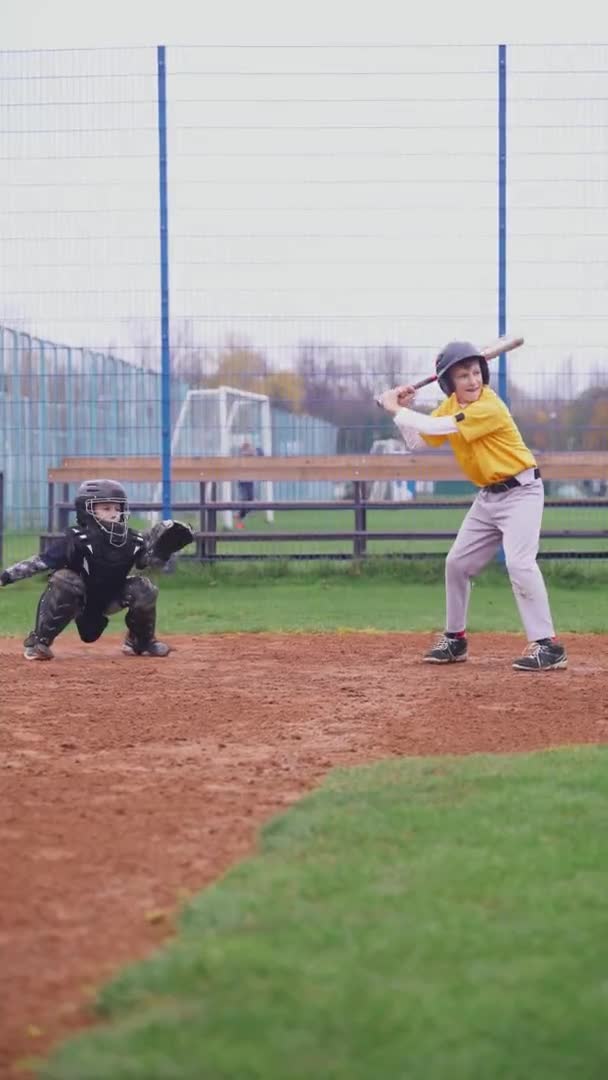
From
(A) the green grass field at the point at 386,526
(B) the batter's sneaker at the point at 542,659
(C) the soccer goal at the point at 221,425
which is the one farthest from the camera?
(A) the green grass field at the point at 386,526

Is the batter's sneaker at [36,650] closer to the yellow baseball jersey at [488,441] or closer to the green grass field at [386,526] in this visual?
the yellow baseball jersey at [488,441]

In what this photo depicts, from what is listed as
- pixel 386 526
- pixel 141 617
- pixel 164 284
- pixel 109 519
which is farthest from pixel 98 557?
pixel 386 526

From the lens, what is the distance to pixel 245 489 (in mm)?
18609

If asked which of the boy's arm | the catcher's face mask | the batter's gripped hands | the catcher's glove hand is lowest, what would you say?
the boy's arm

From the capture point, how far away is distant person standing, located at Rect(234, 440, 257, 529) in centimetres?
1590

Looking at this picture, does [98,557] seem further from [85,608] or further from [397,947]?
[397,947]

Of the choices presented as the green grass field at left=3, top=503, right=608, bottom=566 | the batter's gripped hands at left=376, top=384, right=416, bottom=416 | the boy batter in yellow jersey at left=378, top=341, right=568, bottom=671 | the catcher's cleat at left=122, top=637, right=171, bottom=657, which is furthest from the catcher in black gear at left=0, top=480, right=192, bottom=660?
the green grass field at left=3, top=503, right=608, bottom=566

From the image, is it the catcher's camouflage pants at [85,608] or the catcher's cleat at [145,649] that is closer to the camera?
the catcher's camouflage pants at [85,608]

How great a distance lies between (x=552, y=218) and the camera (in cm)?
1490

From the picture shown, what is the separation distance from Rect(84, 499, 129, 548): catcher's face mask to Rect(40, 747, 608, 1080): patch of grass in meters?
4.44

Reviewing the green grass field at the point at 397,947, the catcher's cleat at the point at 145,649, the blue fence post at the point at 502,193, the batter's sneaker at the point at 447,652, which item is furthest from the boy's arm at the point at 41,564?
the blue fence post at the point at 502,193

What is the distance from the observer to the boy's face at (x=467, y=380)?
873 cm

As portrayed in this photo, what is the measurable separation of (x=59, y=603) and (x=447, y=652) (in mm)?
2325

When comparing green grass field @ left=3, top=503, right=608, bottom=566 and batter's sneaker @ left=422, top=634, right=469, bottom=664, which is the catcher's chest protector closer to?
batter's sneaker @ left=422, top=634, right=469, bottom=664
